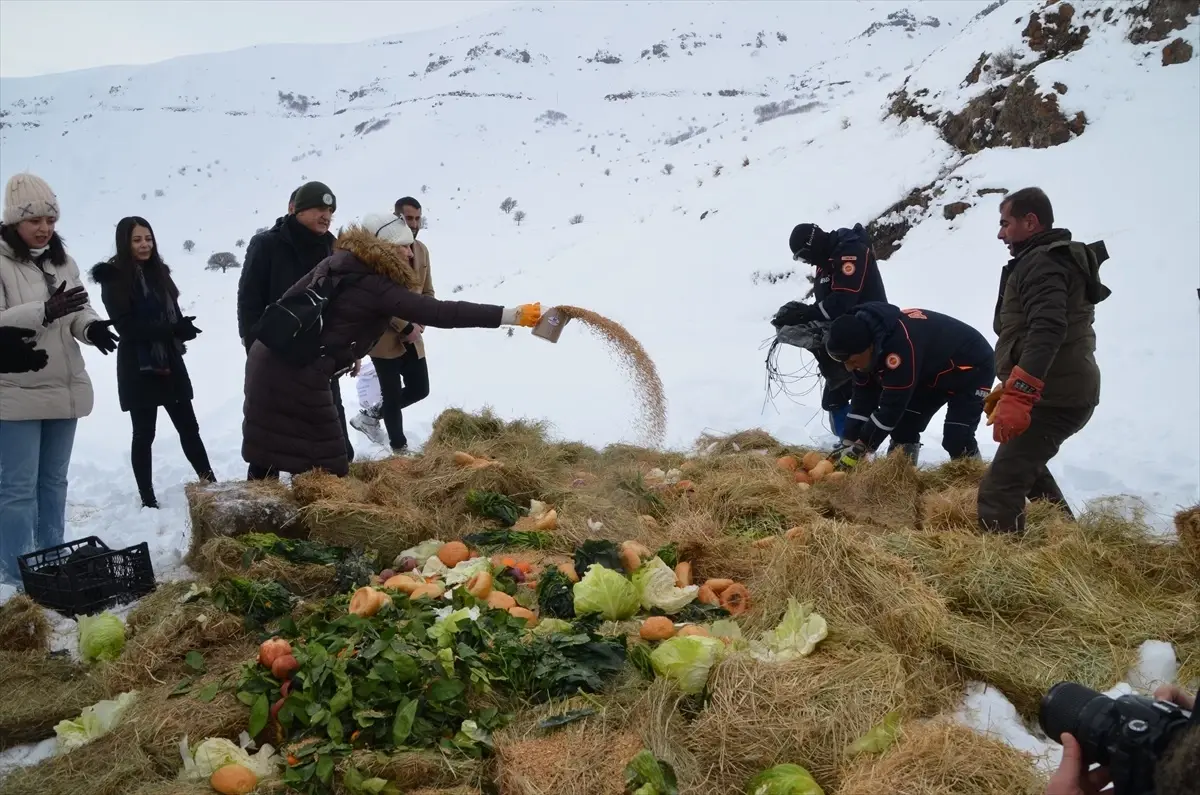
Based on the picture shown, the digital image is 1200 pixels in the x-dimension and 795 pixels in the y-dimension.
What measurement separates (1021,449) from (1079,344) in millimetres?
605

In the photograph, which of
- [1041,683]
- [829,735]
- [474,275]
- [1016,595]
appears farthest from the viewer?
[474,275]

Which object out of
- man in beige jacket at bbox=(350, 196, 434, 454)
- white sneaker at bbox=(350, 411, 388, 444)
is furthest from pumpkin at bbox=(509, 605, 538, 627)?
white sneaker at bbox=(350, 411, 388, 444)

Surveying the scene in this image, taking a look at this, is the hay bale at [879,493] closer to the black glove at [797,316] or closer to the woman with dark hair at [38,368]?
the black glove at [797,316]

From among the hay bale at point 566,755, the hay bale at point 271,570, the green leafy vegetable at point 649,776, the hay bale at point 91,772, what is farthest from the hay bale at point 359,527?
the green leafy vegetable at point 649,776

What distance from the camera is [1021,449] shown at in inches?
167

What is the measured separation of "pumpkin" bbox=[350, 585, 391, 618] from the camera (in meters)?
3.35

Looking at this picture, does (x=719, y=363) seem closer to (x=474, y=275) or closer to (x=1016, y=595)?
(x=1016, y=595)

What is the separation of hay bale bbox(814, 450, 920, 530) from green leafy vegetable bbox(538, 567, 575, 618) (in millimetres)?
1981

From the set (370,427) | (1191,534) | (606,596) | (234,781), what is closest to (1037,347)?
(1191,534)

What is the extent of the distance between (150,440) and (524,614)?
3.48 m

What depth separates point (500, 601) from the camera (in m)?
3.54

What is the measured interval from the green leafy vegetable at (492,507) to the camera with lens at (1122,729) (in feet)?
11.1

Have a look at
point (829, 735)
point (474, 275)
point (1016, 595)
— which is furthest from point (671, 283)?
point (829, 735)

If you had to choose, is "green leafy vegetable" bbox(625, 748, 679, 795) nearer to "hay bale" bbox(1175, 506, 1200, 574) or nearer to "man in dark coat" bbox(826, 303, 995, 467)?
"hay bale" bbox(1175, 506, 1200, 574)
